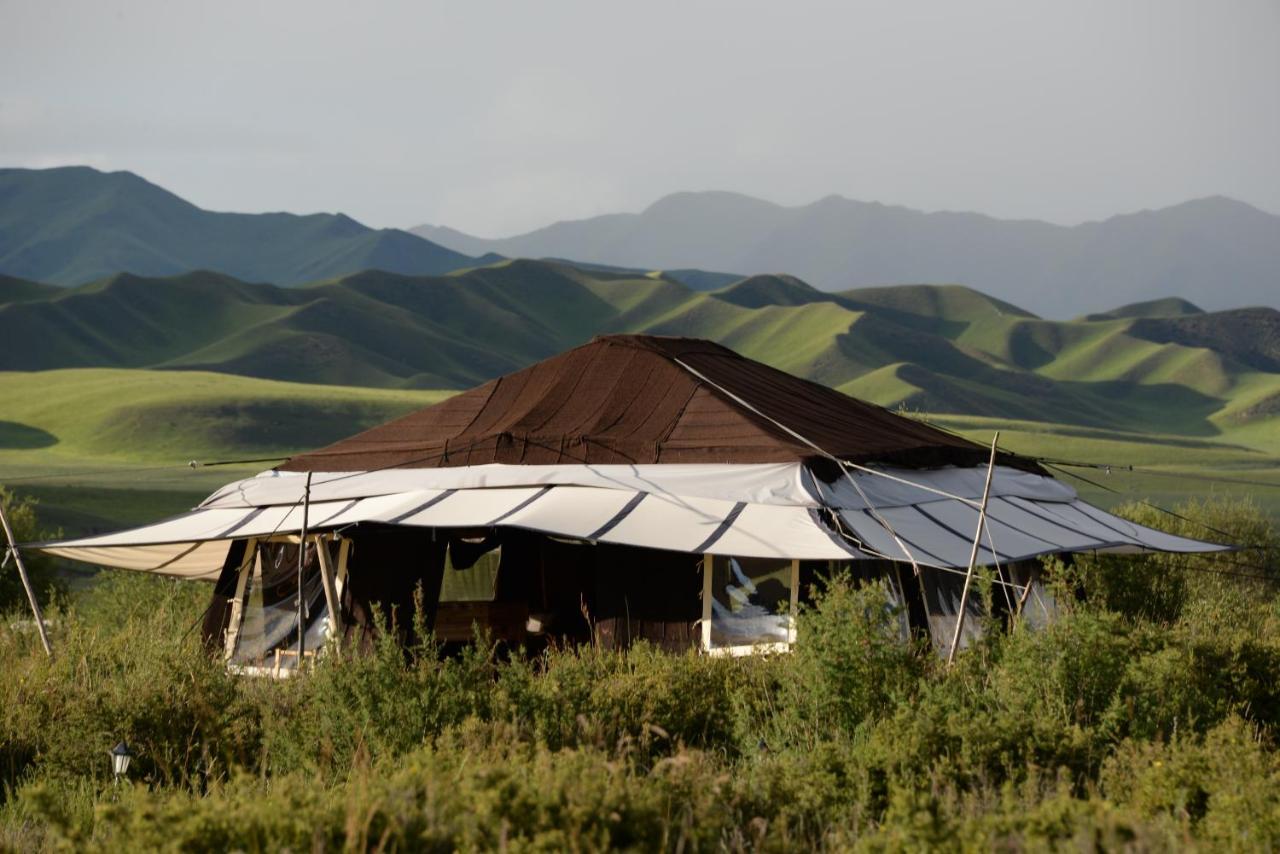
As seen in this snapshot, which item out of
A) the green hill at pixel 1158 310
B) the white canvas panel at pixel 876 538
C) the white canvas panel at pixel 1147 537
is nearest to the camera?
the white canvas panel at pixel 876 538

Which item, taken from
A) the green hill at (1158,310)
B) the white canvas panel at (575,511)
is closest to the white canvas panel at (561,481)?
the white canvas panel at (575,511)

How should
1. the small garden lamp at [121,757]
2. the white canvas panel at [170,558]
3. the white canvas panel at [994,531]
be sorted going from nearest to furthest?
the small garden lamp at [121,757], the white canvas panel at [994,531], the white canvas panel at [170,558]

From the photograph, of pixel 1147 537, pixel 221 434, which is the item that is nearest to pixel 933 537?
pixel 1147 537

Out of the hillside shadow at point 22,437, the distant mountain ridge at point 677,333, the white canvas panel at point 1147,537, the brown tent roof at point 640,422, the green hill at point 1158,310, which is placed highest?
the green hill at point 1158,310

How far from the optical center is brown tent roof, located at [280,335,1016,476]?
12109mm

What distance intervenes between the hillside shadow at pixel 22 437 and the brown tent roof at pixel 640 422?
77.1 m

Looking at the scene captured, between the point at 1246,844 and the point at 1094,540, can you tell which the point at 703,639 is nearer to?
the point at 1094,540

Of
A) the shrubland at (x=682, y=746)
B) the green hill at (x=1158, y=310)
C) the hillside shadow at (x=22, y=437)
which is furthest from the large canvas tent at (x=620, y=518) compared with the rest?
the green hill at (x=1158, y=310)

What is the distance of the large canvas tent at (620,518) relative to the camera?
10867mm

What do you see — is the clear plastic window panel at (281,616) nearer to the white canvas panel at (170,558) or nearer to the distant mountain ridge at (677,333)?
the white canvas panel at (170,558)

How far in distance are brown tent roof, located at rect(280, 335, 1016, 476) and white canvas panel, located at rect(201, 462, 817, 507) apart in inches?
9.2

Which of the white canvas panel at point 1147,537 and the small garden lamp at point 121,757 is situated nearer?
the small garden lamp at point 121,757

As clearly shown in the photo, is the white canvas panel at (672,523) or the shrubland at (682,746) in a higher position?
the white canvas panel at (672,523)

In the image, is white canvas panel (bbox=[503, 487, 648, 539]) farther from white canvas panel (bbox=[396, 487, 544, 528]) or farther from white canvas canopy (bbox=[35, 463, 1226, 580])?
white canvas panel (bbox=[396, 487, 544, 528])
